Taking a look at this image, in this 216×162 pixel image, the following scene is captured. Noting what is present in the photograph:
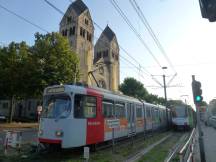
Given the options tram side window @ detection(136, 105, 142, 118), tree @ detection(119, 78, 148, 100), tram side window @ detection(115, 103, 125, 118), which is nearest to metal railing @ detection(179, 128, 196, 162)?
tram side window @ detection(115, 103, 125, 118)

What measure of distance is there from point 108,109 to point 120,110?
178 cm

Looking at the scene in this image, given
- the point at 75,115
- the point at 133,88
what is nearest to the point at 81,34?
the point at 133,88

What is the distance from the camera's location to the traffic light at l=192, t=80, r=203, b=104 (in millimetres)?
9109

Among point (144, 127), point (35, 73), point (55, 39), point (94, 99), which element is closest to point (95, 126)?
point (94, 99)

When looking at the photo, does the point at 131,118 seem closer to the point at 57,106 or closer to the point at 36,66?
the point at 57,106

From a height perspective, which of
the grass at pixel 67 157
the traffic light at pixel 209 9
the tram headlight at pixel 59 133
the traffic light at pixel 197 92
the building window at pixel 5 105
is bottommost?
the grass at pixel 67 157

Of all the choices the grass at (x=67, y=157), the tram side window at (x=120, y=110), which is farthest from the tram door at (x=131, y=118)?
the grass at (x=67, y=157)

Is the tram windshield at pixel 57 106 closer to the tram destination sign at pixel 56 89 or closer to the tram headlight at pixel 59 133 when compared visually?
the tram destination sign at pixel 56 89

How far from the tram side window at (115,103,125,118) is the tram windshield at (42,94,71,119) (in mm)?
4221

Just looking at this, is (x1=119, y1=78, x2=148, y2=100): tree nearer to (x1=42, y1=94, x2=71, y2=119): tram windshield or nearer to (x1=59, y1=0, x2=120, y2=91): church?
(x1=59, y1=0, x2=120, y2=91): church

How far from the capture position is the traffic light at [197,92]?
29.9ft

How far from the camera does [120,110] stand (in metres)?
14.0

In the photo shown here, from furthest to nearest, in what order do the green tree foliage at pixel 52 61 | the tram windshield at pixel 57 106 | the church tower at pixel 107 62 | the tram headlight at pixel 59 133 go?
the church tower at pixel 107 62, the green tree foliage at pixel 52 61, the tram windshield at pixel 57 106, the tram headlight at pixel 59 133

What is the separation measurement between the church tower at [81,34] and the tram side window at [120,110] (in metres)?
39.5
